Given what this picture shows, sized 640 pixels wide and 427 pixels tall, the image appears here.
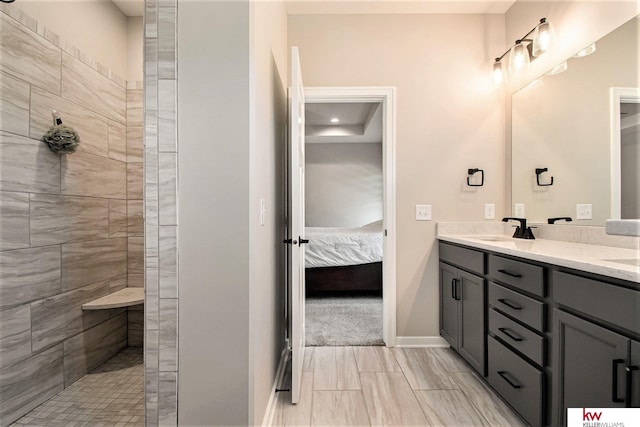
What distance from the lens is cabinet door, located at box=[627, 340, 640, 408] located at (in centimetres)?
101

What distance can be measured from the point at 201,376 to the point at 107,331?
1.54 metres

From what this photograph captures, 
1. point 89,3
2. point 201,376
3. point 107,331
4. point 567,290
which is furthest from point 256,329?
point 89,3

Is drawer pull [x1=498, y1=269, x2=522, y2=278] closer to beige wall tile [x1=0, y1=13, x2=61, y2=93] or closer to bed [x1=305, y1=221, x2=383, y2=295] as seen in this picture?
bed [x1=305, y1=221, x2=383, y2=295]

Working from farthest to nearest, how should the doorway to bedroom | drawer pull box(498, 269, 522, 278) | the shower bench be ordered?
the doorway to bedroom, the shower bench, drawer pull box(498, 269, 522, 278)

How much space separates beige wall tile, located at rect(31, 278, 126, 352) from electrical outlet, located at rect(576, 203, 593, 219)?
321 centimetres

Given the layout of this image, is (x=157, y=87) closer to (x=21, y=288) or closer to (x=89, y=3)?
(x=21, y=288)

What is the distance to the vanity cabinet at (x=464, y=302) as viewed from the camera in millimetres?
1991

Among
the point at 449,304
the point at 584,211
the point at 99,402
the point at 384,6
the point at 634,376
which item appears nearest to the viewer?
the point at 634,376

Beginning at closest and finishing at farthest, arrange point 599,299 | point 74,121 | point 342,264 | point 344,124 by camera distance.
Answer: point 599,299, point 74,121, point 342,264, point 344,124

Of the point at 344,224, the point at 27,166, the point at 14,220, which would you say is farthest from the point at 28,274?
the point at 344,224

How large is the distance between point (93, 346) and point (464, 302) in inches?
101

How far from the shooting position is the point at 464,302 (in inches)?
87.4

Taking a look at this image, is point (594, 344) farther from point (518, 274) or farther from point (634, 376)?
point (518, 274)

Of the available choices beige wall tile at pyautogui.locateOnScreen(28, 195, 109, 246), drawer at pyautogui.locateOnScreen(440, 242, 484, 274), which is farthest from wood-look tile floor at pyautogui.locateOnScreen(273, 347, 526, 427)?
beige wall tile at pyautogui.locateOnScreen(28, 195, 109, 246)
